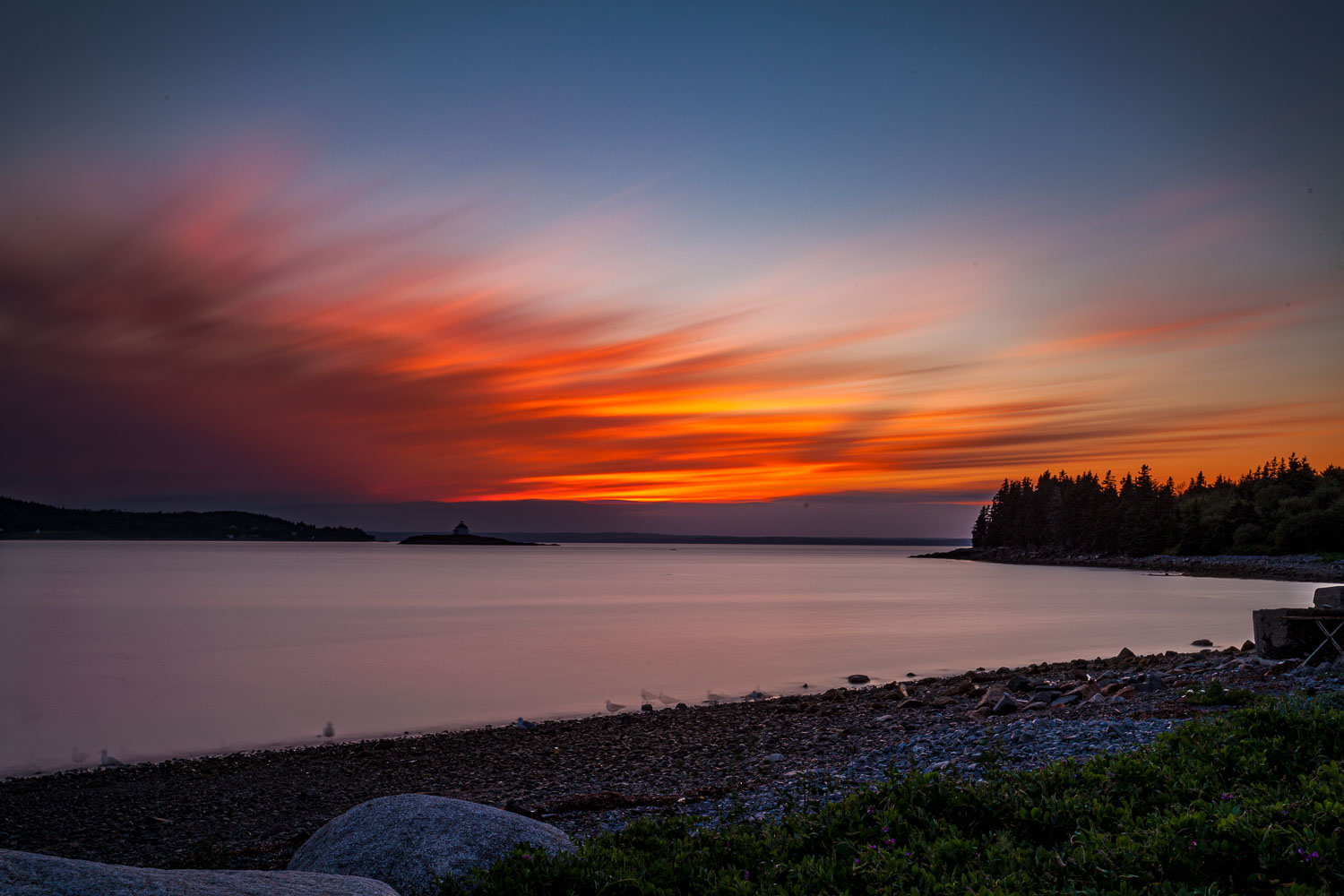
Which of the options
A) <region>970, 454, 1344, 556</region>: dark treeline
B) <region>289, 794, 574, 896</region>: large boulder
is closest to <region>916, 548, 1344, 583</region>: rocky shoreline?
<region>970, 454, 1344, 556</region>: dark treeline

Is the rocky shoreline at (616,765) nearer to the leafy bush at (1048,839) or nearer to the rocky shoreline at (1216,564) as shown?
the leafy bush at (1048,839)

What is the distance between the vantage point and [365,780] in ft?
46.0

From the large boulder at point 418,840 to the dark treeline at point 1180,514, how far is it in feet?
388

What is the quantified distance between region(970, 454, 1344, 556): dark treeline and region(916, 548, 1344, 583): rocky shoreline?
242 cm

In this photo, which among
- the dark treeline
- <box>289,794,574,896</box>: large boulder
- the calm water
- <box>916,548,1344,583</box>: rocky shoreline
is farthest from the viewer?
the dark treeline

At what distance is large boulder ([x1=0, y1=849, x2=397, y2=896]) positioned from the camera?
4090 millimetres

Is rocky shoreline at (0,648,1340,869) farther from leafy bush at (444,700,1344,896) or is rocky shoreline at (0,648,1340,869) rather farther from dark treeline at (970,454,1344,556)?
dark treeline at (970,454,1344,556)

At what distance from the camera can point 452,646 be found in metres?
37.5

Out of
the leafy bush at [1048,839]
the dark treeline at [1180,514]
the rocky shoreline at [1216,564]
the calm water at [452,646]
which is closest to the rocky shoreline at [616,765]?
the leafy bush at [1048,839]

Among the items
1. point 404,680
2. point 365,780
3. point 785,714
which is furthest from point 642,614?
point 365,780

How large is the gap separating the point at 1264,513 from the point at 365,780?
420 feet

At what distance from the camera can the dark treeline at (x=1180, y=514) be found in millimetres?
101625

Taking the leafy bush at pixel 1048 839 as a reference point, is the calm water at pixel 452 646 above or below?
below

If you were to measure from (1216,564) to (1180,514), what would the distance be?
71.3ft
